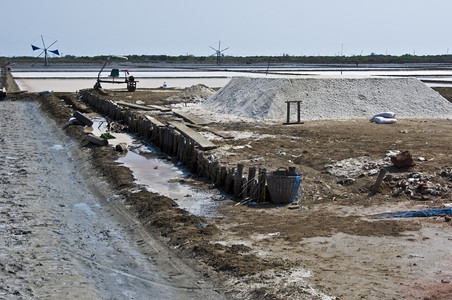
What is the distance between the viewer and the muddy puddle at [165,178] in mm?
12516

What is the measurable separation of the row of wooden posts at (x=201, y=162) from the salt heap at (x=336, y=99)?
4.50 meters

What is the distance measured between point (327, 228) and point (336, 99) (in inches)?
633

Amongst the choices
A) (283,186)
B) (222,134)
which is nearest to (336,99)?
(222,134)

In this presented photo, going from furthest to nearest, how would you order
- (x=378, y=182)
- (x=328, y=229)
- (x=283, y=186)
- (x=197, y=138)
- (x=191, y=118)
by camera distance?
1. (x=191, y=118)
2. (x=197, y=138)
3. (x=378, y=182)
4. (x=283, y=186)
5. (x=328, y=229)

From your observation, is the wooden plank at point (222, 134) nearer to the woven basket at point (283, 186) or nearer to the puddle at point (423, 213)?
the woven basket at point (283, 186)

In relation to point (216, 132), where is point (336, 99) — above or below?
above

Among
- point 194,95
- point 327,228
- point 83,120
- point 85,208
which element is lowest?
point 85,208

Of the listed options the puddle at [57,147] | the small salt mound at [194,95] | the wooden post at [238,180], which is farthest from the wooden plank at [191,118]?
the wooden post at [238,180]

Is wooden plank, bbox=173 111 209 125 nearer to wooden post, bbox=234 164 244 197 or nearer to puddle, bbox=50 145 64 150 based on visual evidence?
puddle, bbox=50 145 64 150

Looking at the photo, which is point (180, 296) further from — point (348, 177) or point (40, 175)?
point (40, 175)

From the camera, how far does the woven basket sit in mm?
11836

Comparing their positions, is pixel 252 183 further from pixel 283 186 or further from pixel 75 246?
pixel 75 246

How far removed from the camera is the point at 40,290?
8.34m

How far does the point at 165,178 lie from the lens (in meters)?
15.2
